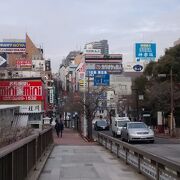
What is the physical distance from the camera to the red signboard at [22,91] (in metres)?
56.4

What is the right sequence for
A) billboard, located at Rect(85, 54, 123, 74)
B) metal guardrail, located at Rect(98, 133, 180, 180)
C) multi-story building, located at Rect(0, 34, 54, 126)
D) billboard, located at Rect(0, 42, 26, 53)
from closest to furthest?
1. metal guardrail, located at Rect(98, 133, 180, 180)
2. multi-story building, located at Rect(0, 34, 54, 126)
3. billboard, located at Rect(0, 42, 26, 53)
4. billboard, located at Rect(85, 54, 123, 74)

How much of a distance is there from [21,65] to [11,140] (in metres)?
109

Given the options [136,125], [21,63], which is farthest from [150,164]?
[21,63]

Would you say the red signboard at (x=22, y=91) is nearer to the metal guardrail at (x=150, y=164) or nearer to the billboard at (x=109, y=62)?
the metal guardrail at (x=150, y=164)

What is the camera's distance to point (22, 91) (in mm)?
56938

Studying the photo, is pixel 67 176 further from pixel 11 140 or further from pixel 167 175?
pixel 167 175

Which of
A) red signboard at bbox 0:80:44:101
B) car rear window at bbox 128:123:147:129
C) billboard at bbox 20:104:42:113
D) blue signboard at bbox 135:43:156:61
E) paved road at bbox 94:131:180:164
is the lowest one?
paved road at bbox 94:131:180:164

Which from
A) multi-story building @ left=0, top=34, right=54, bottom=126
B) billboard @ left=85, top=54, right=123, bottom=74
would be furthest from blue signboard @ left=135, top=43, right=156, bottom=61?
billboard @ left=85, top=54, right=123, bottom=74

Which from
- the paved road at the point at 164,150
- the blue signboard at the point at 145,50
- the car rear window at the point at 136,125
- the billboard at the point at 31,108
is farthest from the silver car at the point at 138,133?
the billboard at the point at 31,108

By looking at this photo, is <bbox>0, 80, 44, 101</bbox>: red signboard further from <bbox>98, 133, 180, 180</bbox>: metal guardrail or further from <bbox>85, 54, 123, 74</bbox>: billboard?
<bbox>85, 54, 123, 74</bbox>: billboard

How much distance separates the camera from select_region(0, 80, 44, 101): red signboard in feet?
185

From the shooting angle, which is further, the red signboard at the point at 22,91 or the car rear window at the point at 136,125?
the red signboard at the point at 22,91

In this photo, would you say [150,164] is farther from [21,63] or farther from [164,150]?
[21,63]

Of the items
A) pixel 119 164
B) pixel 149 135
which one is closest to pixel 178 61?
pixel 149 135
